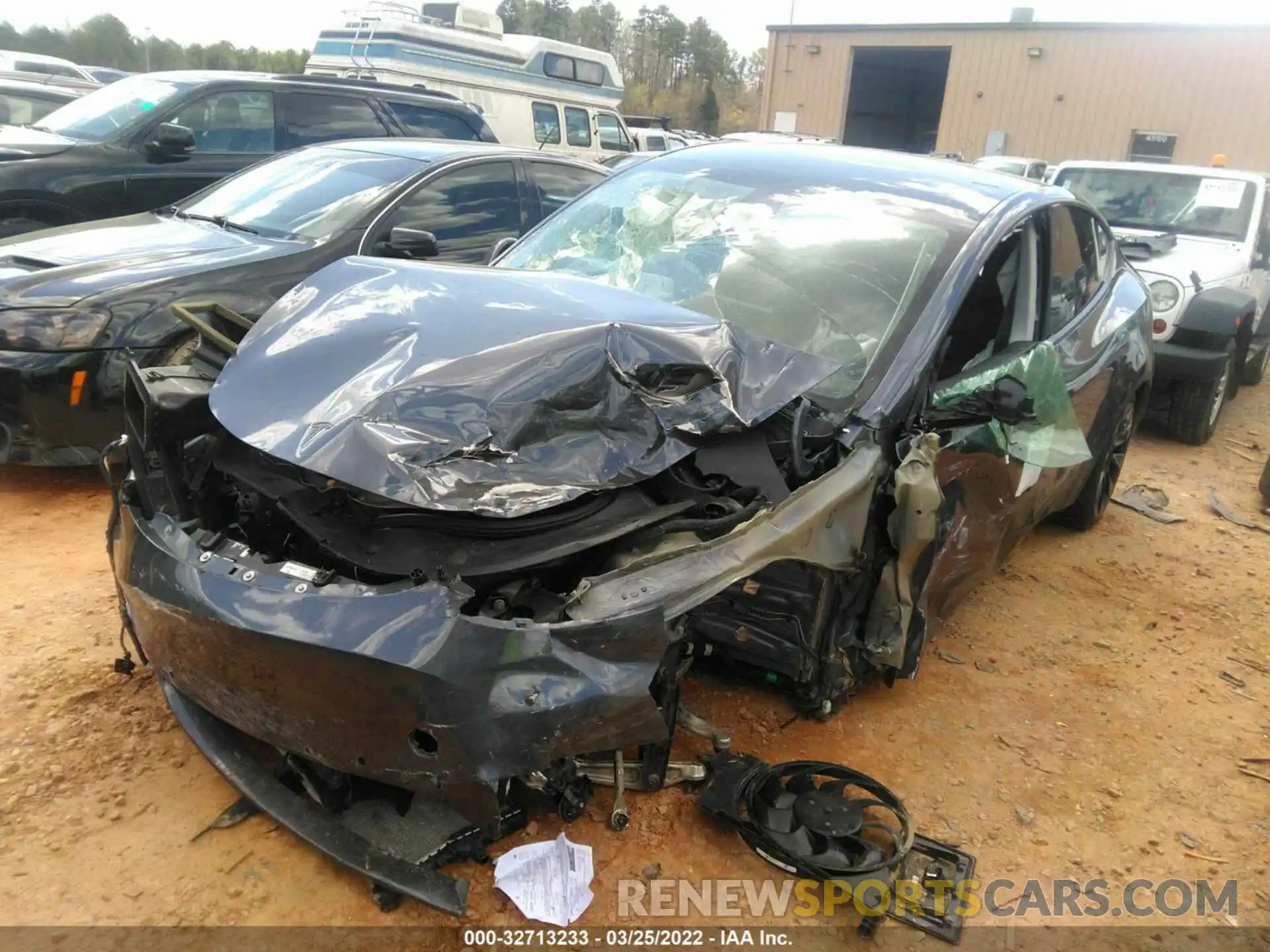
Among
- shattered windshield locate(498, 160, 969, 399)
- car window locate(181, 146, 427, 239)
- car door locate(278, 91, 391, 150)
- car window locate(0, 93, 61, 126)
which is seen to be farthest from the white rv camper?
shattered windshield locate(498, 160, 969, 399)

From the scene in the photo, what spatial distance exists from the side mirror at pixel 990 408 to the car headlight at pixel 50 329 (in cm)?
348

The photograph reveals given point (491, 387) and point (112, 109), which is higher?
point (112, 109)

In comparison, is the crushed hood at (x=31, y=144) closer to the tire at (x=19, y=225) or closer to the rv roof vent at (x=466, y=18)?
the tire at (x=19, y=225)

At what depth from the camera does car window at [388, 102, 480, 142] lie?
7469 mm

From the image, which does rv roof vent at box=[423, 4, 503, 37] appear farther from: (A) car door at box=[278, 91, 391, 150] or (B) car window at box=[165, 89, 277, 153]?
(B) car window at box=[165, 89, 277, 153]

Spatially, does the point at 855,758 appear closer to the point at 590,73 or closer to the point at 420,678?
the point at 420,678

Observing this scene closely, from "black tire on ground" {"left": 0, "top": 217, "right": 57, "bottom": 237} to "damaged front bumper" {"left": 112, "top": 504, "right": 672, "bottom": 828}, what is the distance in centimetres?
518

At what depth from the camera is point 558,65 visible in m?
14.1

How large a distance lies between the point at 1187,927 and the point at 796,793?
41.8 inches

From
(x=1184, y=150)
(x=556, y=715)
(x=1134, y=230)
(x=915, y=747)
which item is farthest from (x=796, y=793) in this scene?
(x=1184, y=150)

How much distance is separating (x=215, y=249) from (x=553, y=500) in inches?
132

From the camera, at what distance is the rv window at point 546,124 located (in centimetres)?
1312

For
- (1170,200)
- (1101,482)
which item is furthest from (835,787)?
(1170,200)

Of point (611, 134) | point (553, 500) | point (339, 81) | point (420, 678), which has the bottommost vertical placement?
point (420, 678)
